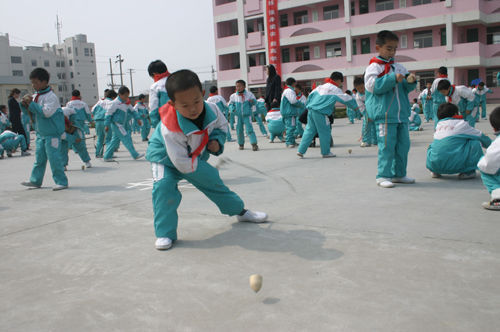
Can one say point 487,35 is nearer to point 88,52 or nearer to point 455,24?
point 455,24

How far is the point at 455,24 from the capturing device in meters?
28.2

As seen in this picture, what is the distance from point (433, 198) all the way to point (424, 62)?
27.3 metres

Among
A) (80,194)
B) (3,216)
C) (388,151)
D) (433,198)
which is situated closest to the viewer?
(433,198)

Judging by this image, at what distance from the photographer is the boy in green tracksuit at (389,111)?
530 cm

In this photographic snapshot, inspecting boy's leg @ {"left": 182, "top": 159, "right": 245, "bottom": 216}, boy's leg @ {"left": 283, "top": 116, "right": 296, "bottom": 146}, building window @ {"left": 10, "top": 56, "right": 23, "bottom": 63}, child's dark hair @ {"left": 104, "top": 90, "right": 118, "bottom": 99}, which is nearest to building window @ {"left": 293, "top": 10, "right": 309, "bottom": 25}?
boy's leg @ {"left": 283, "top": 116, "right": 296, "bottom": 146}

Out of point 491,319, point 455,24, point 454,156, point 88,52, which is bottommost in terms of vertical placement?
point 491,319

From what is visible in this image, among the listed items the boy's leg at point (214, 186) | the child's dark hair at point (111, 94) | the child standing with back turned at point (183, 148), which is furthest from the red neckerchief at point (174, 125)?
the child's dark hair at point (111, 94)

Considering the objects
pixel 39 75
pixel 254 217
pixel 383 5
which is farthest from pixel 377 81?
pixel 383 5

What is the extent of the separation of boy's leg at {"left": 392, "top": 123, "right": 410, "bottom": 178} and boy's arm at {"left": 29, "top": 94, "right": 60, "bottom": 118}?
4991 mm

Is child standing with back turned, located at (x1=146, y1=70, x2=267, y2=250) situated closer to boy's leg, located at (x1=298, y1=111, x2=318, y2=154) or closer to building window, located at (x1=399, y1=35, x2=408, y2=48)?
boy's leg, located at (x1=298, y1=111, x2=318, y2=154)

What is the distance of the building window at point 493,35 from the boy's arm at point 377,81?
2935 cm

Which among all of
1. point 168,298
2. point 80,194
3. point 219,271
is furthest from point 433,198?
point 80,194

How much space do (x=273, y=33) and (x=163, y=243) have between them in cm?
3340

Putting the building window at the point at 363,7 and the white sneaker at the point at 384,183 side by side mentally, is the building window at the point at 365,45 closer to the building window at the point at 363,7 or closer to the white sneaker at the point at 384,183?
the building window at the point at 363,7
